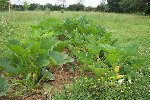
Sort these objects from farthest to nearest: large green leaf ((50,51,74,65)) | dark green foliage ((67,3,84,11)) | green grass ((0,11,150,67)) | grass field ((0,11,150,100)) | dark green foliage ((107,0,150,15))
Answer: dark green foliage ((67,3,84,11)), dark green foliage ((107,0,150,15)), green grass ((0,11,150,67)), grass field ((0,11,150,100)), large green leaf ((50,51,74,65))

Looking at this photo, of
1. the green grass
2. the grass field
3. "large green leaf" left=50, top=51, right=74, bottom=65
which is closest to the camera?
"large green leaf" left=50, top=51, right=74, bottom=65

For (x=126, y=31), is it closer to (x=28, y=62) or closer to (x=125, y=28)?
(x=125, y=28)

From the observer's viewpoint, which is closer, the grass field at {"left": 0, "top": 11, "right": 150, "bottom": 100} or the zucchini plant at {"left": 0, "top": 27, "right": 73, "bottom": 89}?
the zucchini plant at {"left": 0, "top": 27, "right": 73, "bottom": 89}

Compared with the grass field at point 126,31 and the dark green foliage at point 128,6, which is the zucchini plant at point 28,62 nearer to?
the grass field at point 126,31


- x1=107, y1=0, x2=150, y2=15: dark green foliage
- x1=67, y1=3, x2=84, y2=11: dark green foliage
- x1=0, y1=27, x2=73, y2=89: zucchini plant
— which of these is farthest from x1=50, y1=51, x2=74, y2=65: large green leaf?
x1=67, y1=3, x2=84, y2=11: dark green foliage

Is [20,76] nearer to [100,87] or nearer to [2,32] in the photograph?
[100,87]

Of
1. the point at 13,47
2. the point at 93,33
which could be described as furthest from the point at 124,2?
the point at 13,47

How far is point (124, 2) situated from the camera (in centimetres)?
4522

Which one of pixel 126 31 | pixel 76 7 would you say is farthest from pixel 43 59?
pixel 76 7

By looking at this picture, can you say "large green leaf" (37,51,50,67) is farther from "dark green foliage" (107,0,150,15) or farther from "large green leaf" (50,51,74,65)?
"dark green foliage" (107,0,150,15)

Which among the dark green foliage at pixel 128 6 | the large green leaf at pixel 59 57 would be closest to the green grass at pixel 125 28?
the large green leaf at pixel 59 57

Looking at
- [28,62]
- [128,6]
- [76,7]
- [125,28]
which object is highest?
[28,62]

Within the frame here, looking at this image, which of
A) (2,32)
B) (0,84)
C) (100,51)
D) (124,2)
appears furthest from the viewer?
(124,2)

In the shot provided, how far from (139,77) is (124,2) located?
40752 mm
